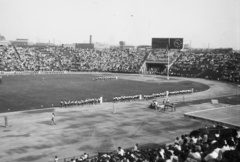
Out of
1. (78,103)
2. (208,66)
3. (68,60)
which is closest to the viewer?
(78,103)

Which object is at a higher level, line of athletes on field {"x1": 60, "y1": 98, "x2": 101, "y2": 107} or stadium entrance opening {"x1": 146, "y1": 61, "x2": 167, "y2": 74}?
stadium entrance opening {"x1": 146, "y1": 61, "x2": 167, "y2": 74}

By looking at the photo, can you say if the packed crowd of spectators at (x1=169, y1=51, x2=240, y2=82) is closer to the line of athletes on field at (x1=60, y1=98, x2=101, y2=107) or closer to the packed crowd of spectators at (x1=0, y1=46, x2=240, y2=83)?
the packed crowd of spectators at (x1=0, y1=46, x2=240, y2=83)

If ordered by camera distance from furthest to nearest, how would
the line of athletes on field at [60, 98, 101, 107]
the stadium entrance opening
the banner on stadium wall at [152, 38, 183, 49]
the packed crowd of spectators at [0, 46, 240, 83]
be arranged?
the stadium entrance opening < the banner on stadium wall at [152, 38, 183, 49] < the packed crowd of spectators at [0, 46, 240, 83] < the line of athletes on field at [60, 98, 101, 107]

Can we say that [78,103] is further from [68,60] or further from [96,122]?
[68,60]

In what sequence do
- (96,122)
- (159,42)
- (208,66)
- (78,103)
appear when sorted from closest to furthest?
(96,122), (78,103), (208,66), (159,42)

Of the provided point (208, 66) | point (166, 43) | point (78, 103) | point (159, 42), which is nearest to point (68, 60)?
point (159, 42)

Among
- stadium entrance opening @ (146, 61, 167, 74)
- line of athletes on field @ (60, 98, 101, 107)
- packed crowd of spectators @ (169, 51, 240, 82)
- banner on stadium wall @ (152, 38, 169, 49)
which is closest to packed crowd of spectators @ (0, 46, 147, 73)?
stadium entrance opening @ (146, 61, 167, 74)

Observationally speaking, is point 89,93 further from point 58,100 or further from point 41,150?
point 41,150

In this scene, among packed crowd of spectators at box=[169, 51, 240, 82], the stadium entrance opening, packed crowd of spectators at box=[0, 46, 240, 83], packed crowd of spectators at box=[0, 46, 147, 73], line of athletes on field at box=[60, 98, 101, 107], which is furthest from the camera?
the stadium entrance opening

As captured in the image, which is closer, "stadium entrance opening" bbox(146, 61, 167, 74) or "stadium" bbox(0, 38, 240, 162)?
"stadium" bbox(0, 38, 240, 162)

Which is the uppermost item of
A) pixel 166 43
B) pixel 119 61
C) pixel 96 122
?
pixel 166 43
